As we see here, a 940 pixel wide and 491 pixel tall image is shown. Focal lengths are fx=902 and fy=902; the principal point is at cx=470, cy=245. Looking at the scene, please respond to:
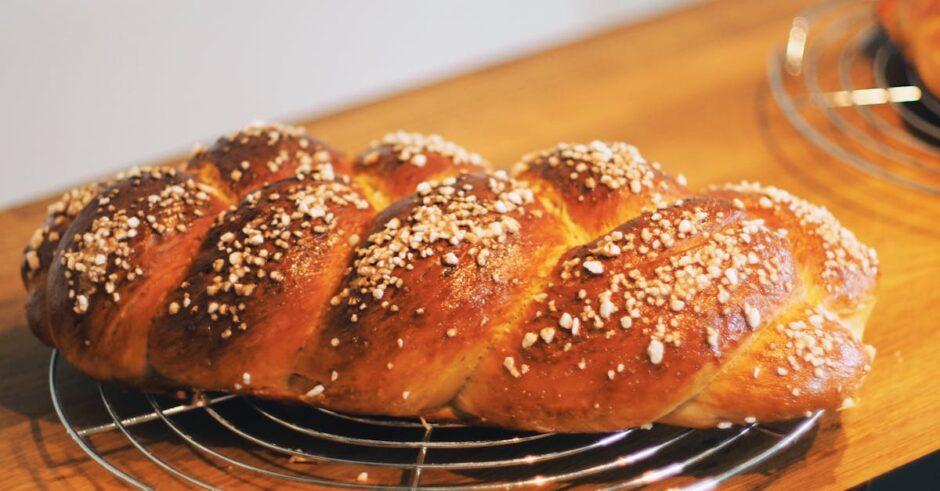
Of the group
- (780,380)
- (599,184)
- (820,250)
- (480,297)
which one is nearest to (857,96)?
(820,250)

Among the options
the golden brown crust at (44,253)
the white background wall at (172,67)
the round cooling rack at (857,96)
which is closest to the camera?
the golden brown crust at (44,253)

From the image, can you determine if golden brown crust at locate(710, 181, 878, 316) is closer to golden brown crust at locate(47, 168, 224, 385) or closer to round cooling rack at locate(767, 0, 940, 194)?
round cooling rack at locate(767, 0, 940, 194)

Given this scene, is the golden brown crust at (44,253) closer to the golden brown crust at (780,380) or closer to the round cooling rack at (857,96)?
the golden brown crust at (780,380)

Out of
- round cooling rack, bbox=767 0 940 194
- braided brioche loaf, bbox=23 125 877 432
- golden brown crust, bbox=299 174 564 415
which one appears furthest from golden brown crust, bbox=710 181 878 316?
round cooling rack, bbox=767 0 940 194

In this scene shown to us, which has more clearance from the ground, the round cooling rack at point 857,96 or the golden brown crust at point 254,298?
the round cooling rack at point 857,96

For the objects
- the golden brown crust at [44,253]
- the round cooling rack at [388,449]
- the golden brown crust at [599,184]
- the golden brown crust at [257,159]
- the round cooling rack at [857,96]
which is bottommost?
the round cooling rack at [388,449]

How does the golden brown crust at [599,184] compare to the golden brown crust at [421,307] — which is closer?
the golden brown crust at [421,307]

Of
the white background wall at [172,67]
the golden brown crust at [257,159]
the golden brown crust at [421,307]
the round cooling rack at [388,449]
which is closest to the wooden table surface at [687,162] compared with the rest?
the round cooling rack at [388,449]
